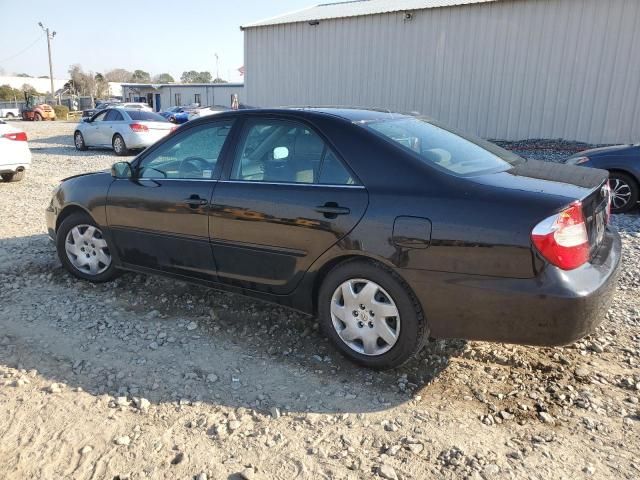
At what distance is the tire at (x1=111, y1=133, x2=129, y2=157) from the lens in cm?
1561

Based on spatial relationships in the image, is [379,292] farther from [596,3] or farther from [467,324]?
[596,3]

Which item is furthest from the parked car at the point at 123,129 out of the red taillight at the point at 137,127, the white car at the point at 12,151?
the white car at the point at 12,151

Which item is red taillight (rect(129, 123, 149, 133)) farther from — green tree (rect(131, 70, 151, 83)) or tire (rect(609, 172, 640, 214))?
green tree (rect(131, 70, 151, 83))

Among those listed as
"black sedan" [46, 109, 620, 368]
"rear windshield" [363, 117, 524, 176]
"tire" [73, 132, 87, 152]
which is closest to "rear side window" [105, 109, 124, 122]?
"tire" [73, 132, 87, 152]

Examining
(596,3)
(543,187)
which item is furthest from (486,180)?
(596,3)

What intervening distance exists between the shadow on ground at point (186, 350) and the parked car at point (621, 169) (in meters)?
5.07

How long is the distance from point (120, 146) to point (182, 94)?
45383 millimetres

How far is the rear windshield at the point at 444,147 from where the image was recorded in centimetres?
322

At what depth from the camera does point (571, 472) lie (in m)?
2.40

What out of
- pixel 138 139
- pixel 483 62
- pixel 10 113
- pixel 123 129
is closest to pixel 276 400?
pixel 138 139

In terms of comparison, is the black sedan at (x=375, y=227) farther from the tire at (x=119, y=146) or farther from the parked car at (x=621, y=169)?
the tire at (x=119, y=146)

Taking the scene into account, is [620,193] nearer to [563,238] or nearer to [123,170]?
[563,238]

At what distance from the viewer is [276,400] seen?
303 cm

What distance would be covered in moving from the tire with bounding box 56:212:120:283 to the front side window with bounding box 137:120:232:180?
2.56 feet
